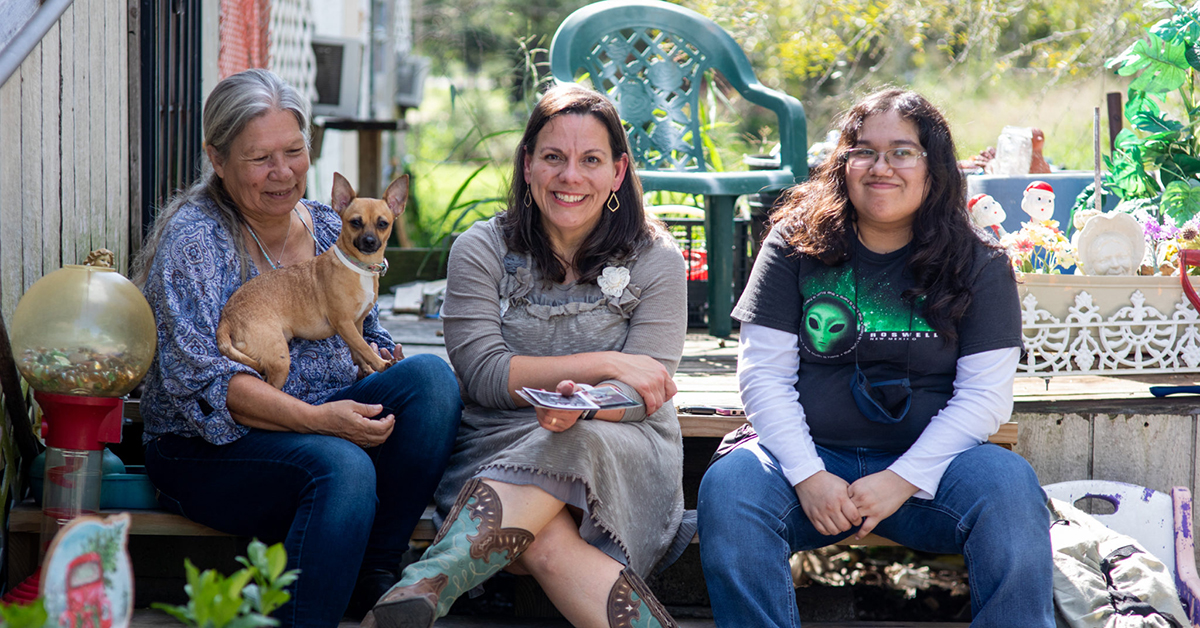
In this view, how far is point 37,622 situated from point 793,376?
1.69 m

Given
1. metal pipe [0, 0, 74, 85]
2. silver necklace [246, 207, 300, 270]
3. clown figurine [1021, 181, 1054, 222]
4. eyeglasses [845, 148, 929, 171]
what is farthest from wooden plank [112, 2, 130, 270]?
clown figurine [1021, 181, 1054, 222]

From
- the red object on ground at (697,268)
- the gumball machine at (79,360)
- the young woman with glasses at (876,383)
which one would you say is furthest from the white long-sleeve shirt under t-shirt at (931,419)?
the red object on ground at (697,268)

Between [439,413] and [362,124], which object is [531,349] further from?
[362,124]

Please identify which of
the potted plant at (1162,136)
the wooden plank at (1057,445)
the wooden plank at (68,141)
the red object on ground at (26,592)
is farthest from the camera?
the potted plant at (1162,136)

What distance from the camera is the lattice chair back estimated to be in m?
4.08

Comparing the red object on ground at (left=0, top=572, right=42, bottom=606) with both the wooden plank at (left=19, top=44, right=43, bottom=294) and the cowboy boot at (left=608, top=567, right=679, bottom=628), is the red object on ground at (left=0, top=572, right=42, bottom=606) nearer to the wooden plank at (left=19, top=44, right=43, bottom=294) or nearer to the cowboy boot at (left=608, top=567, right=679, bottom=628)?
the wooden plank at (left=19, top=44, right=43, bottom=294)

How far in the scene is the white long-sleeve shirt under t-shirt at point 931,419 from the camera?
2197 mm

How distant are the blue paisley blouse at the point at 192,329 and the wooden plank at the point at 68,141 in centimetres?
44

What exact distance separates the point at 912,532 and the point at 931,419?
9.9 inches

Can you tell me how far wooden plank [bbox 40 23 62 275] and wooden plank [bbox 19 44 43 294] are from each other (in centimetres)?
3

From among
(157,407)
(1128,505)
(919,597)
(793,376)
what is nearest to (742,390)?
(793,376)

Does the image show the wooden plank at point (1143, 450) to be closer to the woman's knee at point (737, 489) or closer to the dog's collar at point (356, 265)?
the woman's knee at point (737, 489)

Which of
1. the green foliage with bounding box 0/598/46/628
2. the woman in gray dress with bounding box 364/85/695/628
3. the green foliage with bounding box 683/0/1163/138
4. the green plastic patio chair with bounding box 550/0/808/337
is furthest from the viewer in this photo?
the green foliage with bounding box 683/0/1163/138

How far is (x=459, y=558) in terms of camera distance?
2.06 metres
